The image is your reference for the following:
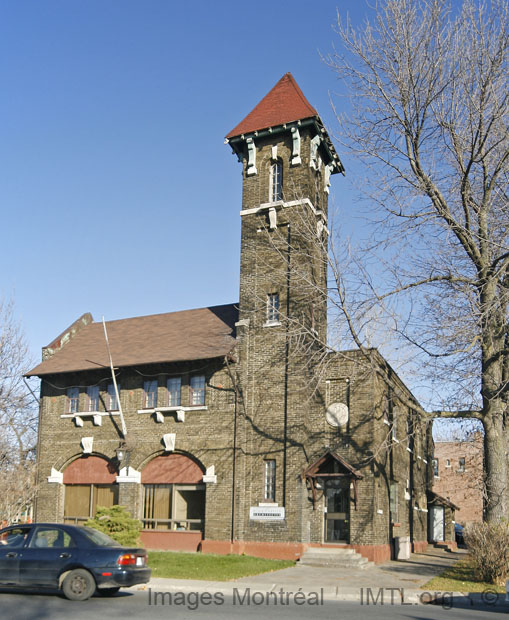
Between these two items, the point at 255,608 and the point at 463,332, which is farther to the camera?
the point at 463,332

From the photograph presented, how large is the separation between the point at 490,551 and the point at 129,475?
14.6 m

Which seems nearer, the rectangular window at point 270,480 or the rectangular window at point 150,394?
the rectangular window at point 270,480

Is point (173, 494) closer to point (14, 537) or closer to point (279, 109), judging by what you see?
point (14, 537)

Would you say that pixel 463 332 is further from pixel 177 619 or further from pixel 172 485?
pixel 172 485

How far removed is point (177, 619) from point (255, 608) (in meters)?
2.18

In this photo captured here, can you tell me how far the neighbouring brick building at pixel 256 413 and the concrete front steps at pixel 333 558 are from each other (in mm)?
502

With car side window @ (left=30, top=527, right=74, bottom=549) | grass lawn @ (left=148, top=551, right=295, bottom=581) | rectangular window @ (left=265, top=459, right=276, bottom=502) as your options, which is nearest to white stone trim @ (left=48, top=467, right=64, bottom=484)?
grass lawn @ (left=148, top=551, right=295, bottom=581)

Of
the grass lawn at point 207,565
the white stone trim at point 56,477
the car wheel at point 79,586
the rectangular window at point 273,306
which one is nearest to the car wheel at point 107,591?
the car wheel at point 79,586

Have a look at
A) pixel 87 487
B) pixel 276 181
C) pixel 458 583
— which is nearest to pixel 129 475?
pixel 87 487

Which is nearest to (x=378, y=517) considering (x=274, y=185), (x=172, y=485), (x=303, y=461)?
(x=303, y=461)

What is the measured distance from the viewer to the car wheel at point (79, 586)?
13039mm

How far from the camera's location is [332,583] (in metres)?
17.4

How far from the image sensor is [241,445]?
81.6 feet

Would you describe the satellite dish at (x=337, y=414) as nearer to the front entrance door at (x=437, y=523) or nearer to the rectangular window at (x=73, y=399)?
the rectangular window at (x=73, y=399)
